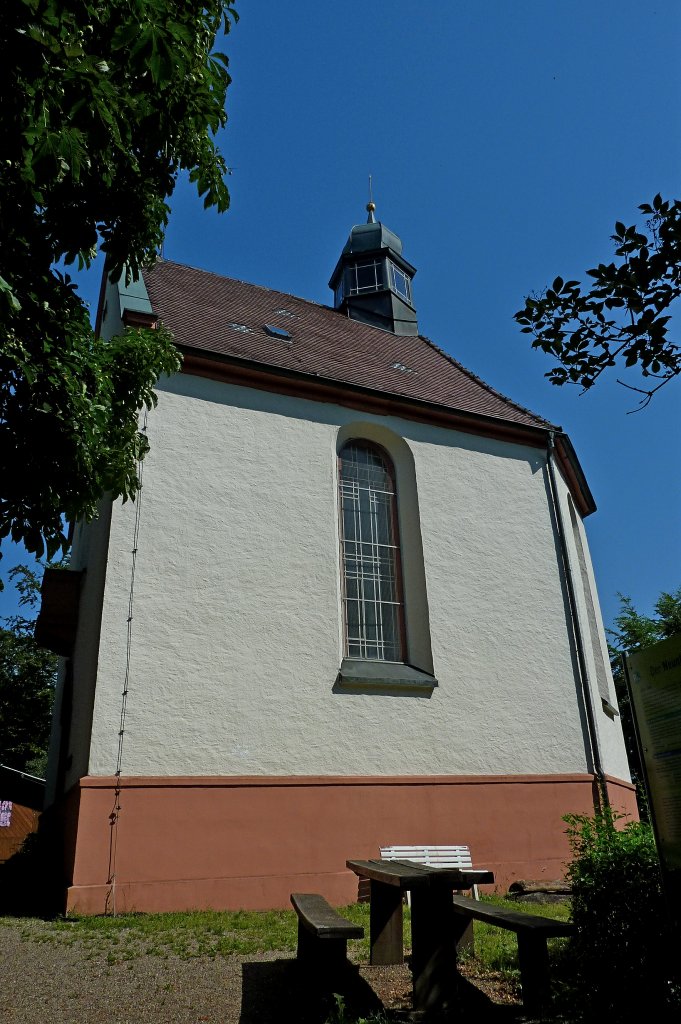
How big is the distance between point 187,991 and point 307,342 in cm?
1131

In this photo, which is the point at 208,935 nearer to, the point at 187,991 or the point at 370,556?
the point at 187,991

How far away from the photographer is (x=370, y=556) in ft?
39.7

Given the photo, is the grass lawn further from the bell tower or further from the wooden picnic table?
the bell tower

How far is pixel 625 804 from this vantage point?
506 inches

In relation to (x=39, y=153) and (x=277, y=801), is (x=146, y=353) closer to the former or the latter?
(x=39, y=153)

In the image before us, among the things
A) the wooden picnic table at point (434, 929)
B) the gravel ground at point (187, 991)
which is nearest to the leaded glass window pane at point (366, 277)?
the gravel ground at point (187, 991)

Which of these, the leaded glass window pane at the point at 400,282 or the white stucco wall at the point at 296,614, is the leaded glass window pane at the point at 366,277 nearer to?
the leaded glass window pane at the point at 400,282

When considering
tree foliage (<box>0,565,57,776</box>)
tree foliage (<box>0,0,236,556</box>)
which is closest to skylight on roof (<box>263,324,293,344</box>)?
tree foliage (<box>0,0,236,556</box>)

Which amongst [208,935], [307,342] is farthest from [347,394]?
[208,935]

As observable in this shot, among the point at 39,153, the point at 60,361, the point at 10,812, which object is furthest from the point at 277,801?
the point at 10,812

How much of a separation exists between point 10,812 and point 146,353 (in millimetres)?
16399

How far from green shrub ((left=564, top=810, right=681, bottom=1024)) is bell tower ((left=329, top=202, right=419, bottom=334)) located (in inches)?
614

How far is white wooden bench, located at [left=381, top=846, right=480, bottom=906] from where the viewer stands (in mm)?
9930

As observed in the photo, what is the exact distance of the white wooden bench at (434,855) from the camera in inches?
391
